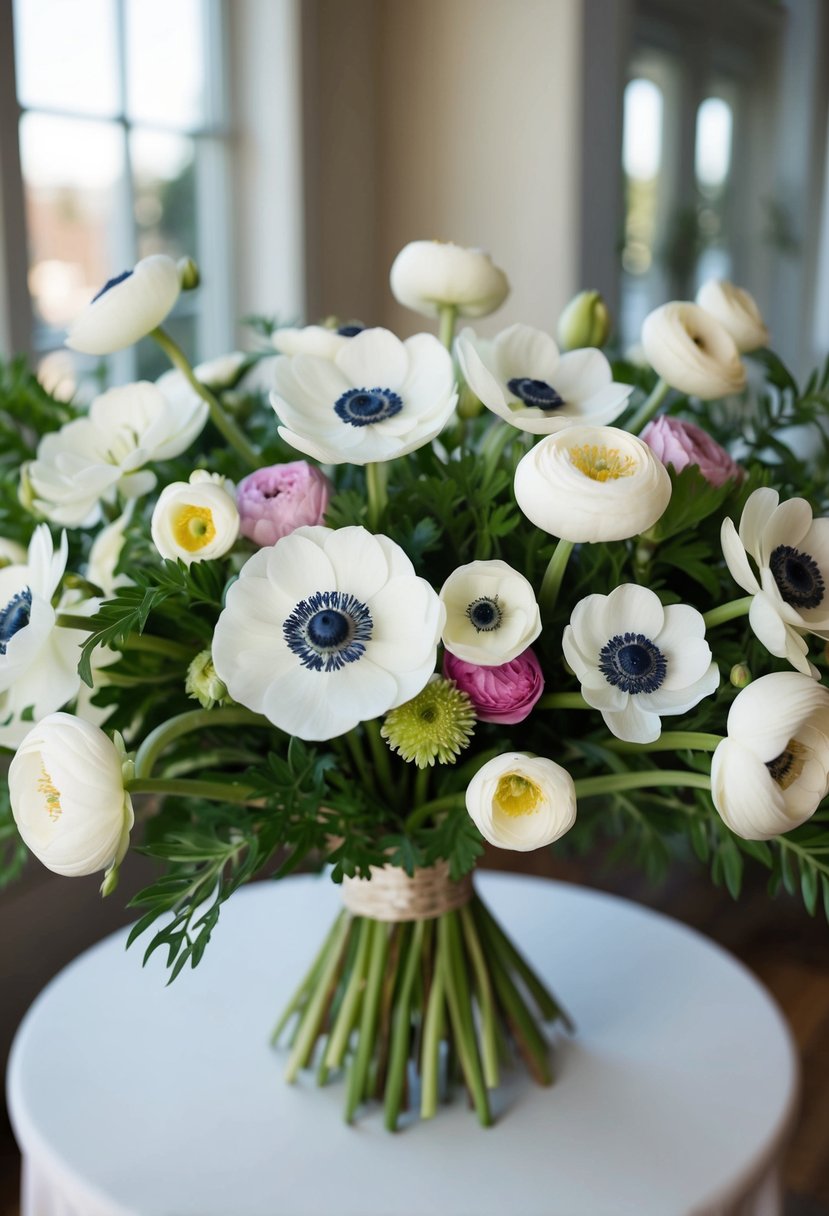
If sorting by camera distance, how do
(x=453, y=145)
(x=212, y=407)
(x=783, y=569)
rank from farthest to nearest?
1. (x=453, y=145)
2. (x=212, y=407)
3. (x=783, y=569)

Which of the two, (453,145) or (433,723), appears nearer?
(433,723)

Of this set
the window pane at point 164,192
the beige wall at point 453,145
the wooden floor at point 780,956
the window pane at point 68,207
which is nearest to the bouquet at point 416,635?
the wooden floor at point 780,956

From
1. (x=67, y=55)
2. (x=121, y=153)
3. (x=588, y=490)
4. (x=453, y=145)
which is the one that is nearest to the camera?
(x=588, y=490)

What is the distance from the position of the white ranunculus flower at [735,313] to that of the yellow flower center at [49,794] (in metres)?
0.50

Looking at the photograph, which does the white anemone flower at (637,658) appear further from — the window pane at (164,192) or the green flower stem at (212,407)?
the window pane at (164,192)

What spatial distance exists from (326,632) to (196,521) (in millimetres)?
107

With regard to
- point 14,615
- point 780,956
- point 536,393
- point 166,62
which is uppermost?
point 166,62

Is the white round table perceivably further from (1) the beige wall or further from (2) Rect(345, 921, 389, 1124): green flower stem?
(1) the beige wall

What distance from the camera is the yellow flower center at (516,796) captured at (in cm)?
58

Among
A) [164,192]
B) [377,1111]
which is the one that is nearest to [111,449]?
[377,1111]

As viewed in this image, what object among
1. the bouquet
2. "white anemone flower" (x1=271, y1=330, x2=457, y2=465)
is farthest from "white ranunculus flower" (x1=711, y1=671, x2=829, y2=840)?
"white anemone flower" (x1=271, y1=330, x2=457, y2=465)

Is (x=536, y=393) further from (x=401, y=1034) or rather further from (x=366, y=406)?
(x=401, y=1034)

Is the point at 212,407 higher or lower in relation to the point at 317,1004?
higher

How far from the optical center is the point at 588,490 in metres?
0.51
